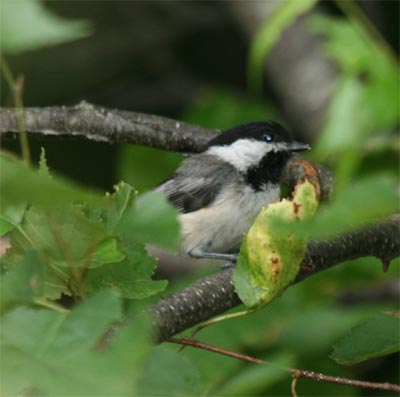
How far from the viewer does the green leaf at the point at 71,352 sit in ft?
2.23

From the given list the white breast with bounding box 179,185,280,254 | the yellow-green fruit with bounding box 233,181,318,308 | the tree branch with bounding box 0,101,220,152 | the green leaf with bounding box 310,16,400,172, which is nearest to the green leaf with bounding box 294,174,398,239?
the yellow-green fruit with bounding box 233,181,318,308

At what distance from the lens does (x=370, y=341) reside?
115 cm

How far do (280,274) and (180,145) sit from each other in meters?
1.05

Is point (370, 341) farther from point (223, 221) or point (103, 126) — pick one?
point (223, 221)

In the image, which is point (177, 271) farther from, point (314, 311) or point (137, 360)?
point (137, 360)

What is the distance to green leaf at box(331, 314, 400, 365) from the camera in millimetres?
1137

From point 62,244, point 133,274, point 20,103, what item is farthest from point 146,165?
point 62,244

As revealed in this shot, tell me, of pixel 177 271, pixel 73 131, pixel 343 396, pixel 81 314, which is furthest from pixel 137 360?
pixel 177 271

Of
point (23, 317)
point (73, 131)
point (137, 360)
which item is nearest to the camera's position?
point (137, 360)

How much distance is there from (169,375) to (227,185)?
5.38 ft

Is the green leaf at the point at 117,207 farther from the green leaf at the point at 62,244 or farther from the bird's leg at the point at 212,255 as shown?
the bird's leg at the point at 212,255

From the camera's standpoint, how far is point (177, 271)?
410 cm

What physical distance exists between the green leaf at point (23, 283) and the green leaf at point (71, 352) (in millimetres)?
13

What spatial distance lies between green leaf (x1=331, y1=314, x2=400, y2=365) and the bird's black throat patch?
4.25ft
